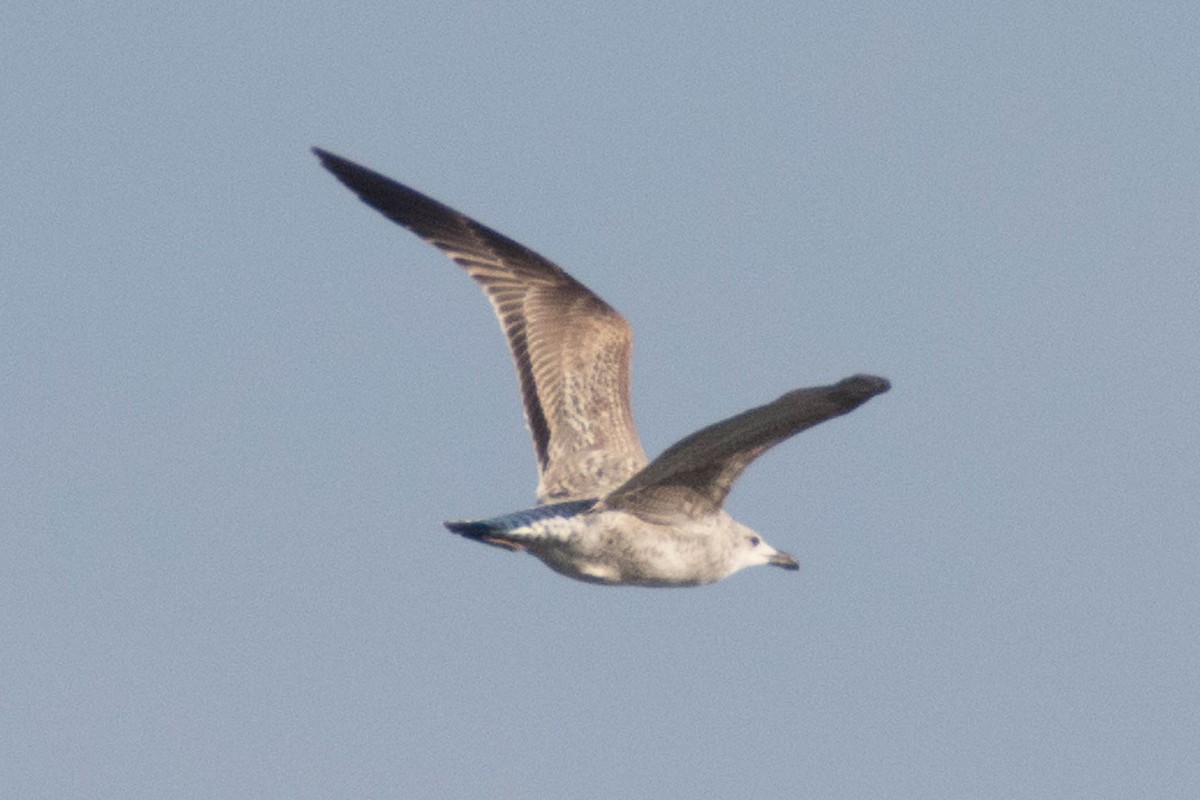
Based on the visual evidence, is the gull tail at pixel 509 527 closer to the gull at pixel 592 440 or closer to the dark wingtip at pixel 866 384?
the gull at pixel 592 440

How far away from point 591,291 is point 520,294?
0.62 metres

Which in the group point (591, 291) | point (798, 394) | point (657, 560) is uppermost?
point (591, 291)

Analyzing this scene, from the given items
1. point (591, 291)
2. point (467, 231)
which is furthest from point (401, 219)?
point (591, 291)

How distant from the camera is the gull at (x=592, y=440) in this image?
13.7m

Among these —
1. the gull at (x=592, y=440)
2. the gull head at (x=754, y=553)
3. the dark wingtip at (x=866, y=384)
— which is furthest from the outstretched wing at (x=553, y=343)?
the dark wingtip at (x=866, y=384)

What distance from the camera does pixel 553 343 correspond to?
16.7 metres

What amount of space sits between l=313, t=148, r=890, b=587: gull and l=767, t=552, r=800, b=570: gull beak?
0.02 metres

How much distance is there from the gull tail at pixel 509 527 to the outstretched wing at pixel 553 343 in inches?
50.9

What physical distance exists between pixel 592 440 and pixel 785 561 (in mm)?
1920

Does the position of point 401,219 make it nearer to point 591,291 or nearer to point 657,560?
point 591,291

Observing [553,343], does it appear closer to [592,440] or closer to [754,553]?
[592,440]

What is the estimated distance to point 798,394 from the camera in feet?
39.5

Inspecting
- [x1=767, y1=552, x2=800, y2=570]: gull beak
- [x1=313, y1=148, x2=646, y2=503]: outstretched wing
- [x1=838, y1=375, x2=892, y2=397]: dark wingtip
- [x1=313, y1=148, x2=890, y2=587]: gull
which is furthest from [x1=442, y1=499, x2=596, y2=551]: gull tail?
[x1=838, y1=375, x2=892, y2=397]: dark wingtip

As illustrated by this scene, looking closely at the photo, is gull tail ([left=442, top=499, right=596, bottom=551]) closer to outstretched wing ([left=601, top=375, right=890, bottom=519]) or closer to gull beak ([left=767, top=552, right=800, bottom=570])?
outstretched wing ([left=601, top=375, right=890, bottom=519])
